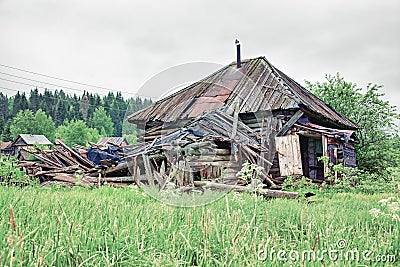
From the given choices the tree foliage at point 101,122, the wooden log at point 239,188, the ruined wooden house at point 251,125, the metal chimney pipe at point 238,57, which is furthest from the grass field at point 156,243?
the tree foliage at point 101,122

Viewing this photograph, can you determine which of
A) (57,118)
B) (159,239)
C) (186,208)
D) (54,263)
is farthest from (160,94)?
(57,118)

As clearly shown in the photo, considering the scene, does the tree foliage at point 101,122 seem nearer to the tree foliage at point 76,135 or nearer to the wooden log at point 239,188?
the tree foliage at point 76,135

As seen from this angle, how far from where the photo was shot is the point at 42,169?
1389cm

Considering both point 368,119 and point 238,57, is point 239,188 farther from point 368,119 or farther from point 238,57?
point 368,119

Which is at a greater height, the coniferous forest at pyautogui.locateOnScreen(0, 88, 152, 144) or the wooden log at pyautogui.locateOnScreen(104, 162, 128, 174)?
the coniferous forest at pyautogui.locateOnScreen(0, 88, 152, 144)

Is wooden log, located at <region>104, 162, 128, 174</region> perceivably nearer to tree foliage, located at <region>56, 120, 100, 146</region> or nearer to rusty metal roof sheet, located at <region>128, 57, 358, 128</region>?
rusty metal roof sheet, located at <region>128, 57, 358, 128</region>

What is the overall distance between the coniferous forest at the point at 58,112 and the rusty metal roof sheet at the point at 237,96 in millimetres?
72947

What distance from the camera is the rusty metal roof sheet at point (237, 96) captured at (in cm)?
1524

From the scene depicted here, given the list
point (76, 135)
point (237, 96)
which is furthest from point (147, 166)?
point (76, 135)

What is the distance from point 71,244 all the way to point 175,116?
13.6 m

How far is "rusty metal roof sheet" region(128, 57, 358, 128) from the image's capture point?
15.2 metres

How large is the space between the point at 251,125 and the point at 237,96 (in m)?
1.62

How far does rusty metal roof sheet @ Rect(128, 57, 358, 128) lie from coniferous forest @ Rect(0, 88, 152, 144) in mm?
72947

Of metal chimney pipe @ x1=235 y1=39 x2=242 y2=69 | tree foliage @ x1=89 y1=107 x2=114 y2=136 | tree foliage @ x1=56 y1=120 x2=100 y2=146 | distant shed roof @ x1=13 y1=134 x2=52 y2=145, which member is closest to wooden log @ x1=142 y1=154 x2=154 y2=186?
metal chimney pipe @ x1=235 y1=39 x2=242 y2=69
